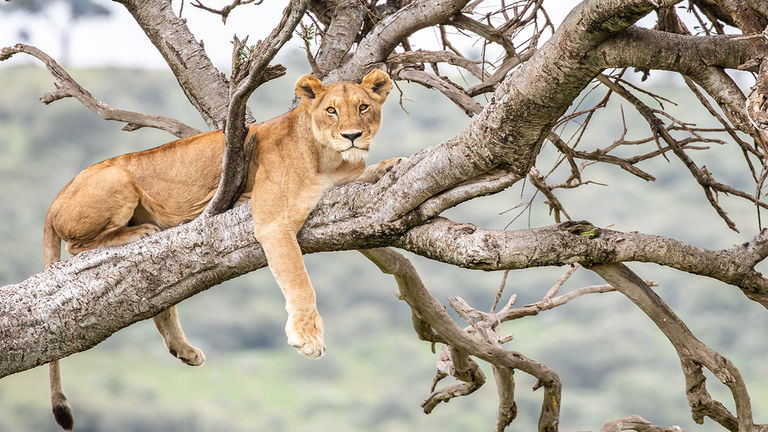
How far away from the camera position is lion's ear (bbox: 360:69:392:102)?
11.2ft

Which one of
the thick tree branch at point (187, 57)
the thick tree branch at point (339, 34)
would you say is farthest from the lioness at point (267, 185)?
the thick tree branch at point (339, 34)

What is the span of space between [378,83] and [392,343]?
51.3ft

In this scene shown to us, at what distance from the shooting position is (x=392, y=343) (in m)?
18.8

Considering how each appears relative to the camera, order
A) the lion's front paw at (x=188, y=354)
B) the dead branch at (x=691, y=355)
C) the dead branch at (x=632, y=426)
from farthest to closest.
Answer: the lion's front paw at (x=188, y=354) < the dead branch at (x=632, y=426) < the dead branch at (x=691, y=355)

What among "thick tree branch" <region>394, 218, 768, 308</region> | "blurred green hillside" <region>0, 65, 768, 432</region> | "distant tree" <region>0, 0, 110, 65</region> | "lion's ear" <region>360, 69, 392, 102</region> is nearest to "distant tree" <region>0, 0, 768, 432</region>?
"thick tree branch" <region>394, 218, 768, 308</region>

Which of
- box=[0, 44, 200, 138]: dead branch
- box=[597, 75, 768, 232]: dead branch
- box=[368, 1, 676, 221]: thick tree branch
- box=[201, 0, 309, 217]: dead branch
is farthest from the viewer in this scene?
box=[0, 44, 200, 138]: dead branch

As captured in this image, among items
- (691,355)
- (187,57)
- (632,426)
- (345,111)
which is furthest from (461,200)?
(187,57)

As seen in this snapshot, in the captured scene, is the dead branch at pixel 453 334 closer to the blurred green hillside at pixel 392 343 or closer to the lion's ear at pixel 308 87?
the lion's ear at pixel 308 87

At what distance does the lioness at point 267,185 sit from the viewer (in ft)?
10.7

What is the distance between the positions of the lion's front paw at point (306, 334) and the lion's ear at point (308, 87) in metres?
0.84

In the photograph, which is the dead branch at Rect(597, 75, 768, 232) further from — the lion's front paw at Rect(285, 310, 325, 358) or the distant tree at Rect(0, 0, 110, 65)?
the distant tree at Rect(0, 0, 110, 65)

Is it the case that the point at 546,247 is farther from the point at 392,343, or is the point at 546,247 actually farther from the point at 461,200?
the point at 392,343

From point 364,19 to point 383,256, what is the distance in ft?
5.01

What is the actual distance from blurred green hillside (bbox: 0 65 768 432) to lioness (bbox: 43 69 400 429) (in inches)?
478
